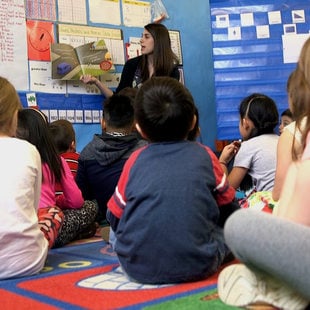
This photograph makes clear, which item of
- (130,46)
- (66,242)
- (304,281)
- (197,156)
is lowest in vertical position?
(66,242)

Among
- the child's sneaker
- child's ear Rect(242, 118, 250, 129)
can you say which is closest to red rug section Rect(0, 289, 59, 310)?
the child's sneaker

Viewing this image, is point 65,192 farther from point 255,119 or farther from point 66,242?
point 255,119

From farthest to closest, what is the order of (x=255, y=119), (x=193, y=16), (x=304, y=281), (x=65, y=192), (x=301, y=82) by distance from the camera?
1. (x=193, y=16)
2. (x=255, y=119)
3. (x=65, y=192)
4. (x=301, y=82)
5. (x=304, y=281)

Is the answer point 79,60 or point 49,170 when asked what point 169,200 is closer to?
point 49,170

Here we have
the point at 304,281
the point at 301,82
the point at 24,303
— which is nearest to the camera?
the point at 304,281

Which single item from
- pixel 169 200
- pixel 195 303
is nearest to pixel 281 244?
pixel 195 303

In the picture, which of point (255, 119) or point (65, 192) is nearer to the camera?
point (65, 192)

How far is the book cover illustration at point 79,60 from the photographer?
9.39ft

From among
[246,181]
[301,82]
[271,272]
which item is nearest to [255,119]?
[246,181]

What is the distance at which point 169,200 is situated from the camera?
1.18m

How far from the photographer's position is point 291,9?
327 cm

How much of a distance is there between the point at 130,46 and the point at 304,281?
101 inches

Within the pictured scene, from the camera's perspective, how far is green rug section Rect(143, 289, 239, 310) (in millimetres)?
987

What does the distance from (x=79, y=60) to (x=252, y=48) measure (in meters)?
1.14
